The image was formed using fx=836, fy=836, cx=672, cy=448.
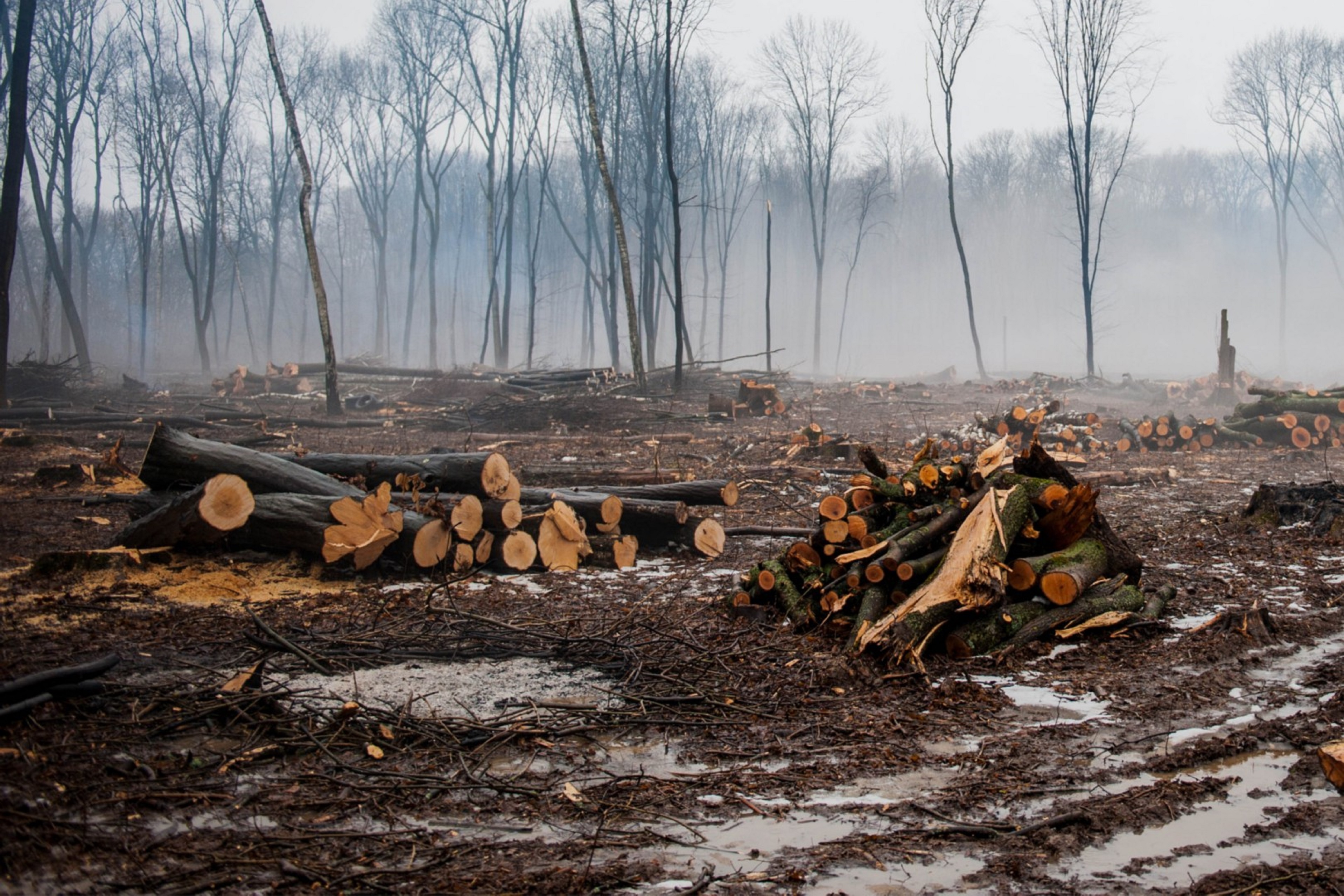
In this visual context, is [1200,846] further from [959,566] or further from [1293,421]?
[1293,421]

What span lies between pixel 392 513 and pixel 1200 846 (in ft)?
17.8

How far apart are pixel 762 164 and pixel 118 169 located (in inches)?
1179

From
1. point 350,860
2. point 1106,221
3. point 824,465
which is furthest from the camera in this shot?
point 1106,221

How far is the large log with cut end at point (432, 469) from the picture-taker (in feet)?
22.9

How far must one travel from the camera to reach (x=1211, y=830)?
2.91m

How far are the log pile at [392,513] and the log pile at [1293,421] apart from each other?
37.9 feet

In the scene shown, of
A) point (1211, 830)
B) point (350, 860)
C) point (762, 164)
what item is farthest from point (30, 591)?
point (762, 164)

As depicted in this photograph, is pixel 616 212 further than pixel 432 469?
Yes

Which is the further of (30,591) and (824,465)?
(824,465)

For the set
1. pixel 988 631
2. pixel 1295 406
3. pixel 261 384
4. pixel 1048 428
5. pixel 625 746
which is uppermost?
pixel 261 384

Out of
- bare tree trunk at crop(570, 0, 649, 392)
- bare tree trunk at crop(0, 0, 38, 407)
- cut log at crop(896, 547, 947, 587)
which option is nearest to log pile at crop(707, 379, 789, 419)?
bare tree trunk at crop(570, 0, 649, 392)

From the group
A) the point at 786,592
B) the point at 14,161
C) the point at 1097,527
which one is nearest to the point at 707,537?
the point at 786,592

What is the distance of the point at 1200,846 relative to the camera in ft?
9.18

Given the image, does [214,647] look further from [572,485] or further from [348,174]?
[348,174]
